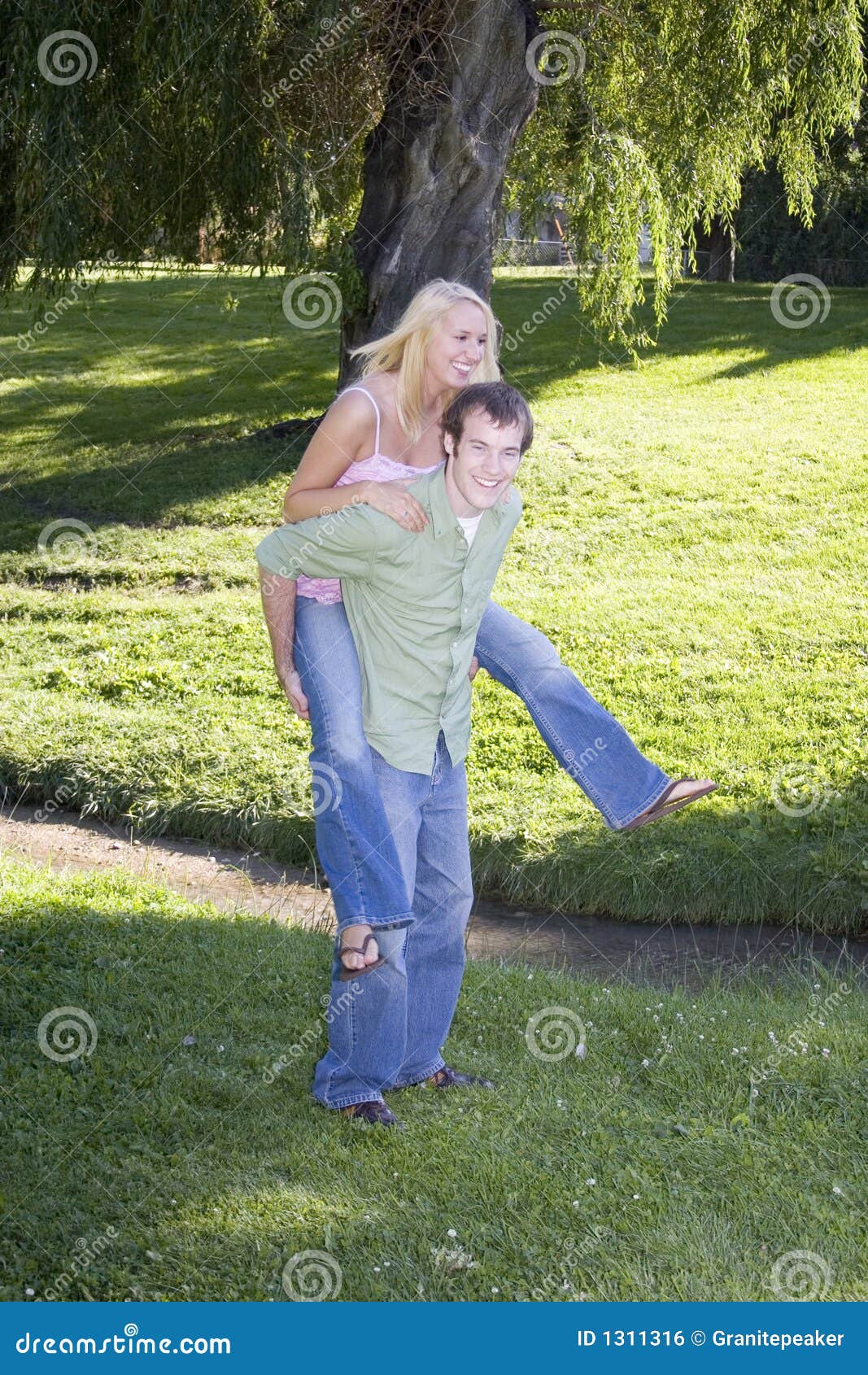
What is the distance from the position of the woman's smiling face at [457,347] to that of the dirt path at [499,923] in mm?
2807

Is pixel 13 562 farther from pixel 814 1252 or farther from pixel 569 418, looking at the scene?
pixel 814 1252

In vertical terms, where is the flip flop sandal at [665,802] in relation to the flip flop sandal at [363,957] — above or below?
above

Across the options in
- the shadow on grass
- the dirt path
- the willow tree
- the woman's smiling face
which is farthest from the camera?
the shadow on grass

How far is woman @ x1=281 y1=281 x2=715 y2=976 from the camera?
3281 mm

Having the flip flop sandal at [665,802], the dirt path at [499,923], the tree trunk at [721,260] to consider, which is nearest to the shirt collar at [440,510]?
the flip flop sandal at [665,802]

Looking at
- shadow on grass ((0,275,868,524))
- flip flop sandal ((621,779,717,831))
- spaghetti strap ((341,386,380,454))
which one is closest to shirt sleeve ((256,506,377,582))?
spaghetti strap ((341,386,380,454))

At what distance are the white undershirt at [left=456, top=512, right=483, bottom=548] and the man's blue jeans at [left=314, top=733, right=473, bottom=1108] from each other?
1.77 feet

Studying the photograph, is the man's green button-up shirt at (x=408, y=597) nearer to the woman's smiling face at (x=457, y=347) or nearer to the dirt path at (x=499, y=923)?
the woman's smiling face at (x=457, y=347)

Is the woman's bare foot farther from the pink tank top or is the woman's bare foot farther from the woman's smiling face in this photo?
the woman's smiling face

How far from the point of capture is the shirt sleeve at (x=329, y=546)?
3260mm

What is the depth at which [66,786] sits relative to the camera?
285 inches

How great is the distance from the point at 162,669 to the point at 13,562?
3.00m

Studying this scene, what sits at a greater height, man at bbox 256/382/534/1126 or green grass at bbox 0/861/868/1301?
man at bbox 256/382/534/1126

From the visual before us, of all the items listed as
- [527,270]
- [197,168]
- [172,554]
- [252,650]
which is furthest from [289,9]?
[527,270]
